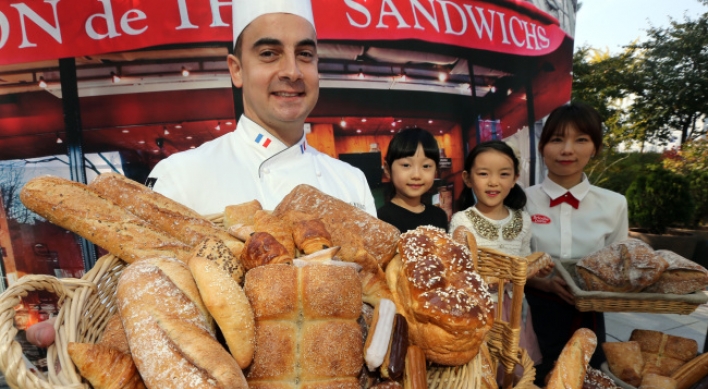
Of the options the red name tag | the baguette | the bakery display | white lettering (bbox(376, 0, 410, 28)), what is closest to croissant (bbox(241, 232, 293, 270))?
the bakery display

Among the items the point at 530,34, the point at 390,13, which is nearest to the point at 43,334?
the point at 390,13

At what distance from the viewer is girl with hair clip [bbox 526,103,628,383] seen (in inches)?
90.3

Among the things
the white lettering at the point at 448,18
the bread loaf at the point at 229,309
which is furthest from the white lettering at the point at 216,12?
the bread loaf at the point at 229,309

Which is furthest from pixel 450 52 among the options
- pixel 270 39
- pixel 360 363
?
pixel 360 363

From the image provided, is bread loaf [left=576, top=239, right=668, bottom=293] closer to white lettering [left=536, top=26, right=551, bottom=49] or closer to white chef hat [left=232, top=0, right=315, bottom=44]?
white chef hat [left=232, top=0, right=315, bottom=44]

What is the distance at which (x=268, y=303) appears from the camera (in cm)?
95

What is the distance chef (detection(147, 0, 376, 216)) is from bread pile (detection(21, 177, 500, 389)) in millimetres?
508

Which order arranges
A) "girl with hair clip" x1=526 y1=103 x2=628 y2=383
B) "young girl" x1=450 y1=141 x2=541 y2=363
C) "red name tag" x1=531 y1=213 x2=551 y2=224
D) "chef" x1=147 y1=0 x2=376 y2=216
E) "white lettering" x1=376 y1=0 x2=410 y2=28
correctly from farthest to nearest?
"white lettering" x1=376 y1=0 x2=410 y2=28
"red name tag" x1=531 y1=213 x2=551 y2=224
"girl with hair clip" x1=526 y1=103 x2=628 y2=383
"young girl" x1=450 y1=141 x2=541 y2=363
"chef" x1=147 y1=0 x2=376 y2=216

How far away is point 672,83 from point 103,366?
37.4ft

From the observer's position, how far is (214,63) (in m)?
2.96

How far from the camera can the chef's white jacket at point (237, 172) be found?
5.92ft

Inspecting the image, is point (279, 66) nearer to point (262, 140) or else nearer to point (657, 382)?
point (262, 140)

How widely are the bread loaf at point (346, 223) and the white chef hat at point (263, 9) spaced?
32.8 inches

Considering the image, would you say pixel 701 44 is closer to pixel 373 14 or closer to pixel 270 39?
pixel 373 14
